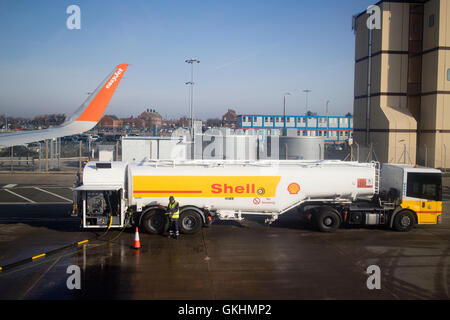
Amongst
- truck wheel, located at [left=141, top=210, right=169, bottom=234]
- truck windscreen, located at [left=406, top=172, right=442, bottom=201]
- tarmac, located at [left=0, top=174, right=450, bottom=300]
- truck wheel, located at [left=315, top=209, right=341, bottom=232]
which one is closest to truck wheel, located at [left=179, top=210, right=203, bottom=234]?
tarmac, located at [left=0, top=174, right=450, bottom=300]

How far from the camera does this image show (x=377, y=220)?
51.7ft

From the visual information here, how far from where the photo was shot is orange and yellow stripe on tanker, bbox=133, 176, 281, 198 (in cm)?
1490

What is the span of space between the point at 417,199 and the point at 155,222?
34.0 feet

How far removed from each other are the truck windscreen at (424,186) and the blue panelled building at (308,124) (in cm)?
6433

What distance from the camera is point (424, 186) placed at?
15.7 metres

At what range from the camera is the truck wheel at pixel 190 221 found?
14.9 m

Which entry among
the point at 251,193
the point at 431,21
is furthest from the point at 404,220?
the point at 431,21

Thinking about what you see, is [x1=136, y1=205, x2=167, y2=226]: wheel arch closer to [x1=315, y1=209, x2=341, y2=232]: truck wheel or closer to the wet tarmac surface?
the wet tarmac surface

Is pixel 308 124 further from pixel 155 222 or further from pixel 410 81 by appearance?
pixel 155 222

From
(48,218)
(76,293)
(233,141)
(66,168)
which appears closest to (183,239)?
(76,293)

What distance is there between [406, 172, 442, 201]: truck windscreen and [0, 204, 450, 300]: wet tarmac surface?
152 cm

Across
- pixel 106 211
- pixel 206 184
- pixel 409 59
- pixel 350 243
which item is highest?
pixel 409 59

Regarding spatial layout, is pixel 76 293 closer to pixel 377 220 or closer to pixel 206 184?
pixel 206 184

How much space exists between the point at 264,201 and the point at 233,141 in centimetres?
1901
